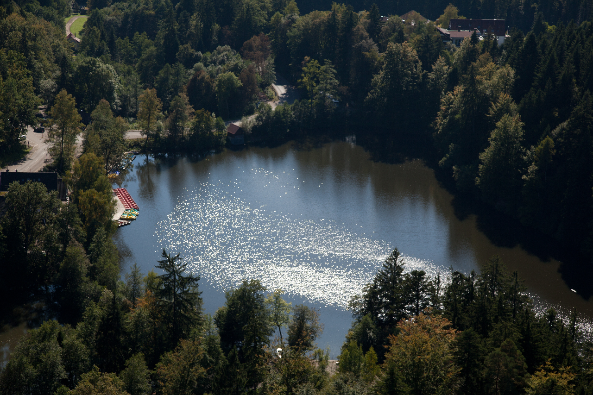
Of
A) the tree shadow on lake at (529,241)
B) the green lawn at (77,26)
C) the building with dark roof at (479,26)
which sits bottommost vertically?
the tree shadow on lake at (529,241)


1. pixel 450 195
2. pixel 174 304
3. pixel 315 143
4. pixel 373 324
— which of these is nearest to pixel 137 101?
pixel 315 143

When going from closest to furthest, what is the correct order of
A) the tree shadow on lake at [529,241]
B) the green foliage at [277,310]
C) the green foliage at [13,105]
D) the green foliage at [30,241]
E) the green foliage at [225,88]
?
1. the green foliage at [277,310]
2. the green foliage at [30,241]
3. the tree shadow on lake at [529,241]
4. the green foliage at [13,105]
5. the green foliage at [225,88]

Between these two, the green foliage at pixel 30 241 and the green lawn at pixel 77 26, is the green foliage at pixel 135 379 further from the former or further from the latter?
the green lawn at pixel 77 26

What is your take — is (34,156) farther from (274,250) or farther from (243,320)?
(243,320)

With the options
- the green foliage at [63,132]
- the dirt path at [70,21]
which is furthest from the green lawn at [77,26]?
the green foliage at [63,132]

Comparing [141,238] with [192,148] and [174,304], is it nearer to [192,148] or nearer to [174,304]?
[174,304]

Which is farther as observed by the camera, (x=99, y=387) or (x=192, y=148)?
(x=192, y=148)

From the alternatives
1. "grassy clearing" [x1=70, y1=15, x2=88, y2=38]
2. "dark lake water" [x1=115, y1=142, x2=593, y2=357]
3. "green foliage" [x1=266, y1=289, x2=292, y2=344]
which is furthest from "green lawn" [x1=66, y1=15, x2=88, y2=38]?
"green foliage" [x1=266, y1=289, x2=292, y2=344]
